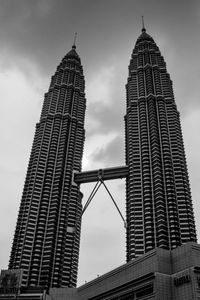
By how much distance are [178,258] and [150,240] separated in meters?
86.4

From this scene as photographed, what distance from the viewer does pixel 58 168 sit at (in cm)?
18688

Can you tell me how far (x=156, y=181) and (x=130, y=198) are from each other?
525 inches

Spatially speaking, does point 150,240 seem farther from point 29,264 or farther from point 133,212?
point 29,264

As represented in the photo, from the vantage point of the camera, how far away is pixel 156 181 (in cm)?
15988

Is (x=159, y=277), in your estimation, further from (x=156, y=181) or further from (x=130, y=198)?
(x=130, y=198)

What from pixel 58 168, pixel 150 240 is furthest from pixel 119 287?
pixel 58 168

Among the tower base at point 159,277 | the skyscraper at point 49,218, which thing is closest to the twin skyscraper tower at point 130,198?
the skyscraper at point 49,218

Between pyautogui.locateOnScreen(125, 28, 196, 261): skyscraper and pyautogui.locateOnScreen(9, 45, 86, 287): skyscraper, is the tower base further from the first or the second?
pyautogui.locateOnScreen(9, 45, 86, 287): skyscraper

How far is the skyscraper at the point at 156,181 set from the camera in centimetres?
14912

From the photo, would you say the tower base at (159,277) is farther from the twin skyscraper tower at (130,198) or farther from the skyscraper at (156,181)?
the skyscraper at (156,181)

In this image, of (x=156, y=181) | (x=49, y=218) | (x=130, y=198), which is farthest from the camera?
(x=49, y=218)

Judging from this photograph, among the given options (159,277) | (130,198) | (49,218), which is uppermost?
(130,198)

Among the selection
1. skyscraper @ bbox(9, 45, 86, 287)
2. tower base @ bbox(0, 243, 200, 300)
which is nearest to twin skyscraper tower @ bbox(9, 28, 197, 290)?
skyscraper @ bbox(9, 45, 86, 287)

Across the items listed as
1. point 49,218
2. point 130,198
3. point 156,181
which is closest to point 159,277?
point 156,181
